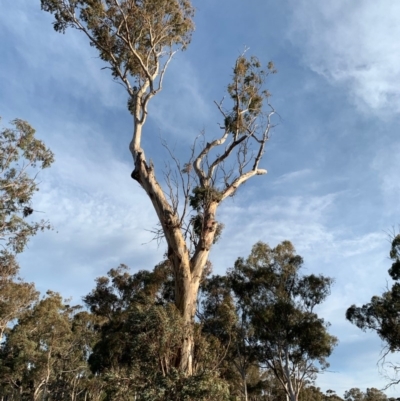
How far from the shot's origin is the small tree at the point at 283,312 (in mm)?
18188

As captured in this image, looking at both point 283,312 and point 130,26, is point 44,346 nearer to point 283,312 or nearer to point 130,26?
point 283,312

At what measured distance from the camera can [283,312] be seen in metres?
18.7

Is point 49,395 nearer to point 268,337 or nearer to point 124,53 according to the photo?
point 268,337

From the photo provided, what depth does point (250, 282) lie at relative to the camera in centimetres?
2016

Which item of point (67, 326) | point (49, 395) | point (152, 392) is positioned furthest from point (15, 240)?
point (49, 395)

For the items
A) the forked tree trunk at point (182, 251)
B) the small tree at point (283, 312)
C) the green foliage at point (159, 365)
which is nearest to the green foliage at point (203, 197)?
the forked tree trunk at point (182, 251)

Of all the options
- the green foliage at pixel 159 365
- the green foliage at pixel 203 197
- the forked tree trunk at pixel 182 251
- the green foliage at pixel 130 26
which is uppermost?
the green foliage at pixel 130 26

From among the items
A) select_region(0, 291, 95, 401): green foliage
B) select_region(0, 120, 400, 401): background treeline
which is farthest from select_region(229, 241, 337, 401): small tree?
select_region(0, 291, 95, 401): green foliage

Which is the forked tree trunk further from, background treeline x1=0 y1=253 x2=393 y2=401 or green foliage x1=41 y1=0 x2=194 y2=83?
green foliage x1=41 y1=0 x2=194 y2=83

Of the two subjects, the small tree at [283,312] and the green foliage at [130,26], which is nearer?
the green foliage at [130,26]

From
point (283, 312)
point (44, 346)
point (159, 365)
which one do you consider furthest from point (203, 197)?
point (44, 346)

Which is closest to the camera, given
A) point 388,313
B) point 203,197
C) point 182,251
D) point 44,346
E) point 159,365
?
point 159,365

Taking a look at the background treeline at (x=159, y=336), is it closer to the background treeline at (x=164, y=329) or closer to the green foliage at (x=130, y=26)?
the background treeline at (x=164, y=329)

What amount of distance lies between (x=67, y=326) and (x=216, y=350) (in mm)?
19967
